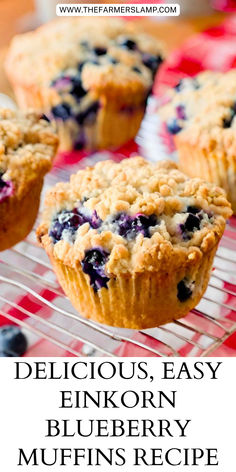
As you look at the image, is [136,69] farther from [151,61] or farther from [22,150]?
[22,150]

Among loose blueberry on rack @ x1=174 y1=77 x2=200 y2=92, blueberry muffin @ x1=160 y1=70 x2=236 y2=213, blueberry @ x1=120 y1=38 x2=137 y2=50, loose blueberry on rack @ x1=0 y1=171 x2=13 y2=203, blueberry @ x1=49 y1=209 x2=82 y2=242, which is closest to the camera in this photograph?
blueberry @ x1=49 y1=209 x2=82 y2=242

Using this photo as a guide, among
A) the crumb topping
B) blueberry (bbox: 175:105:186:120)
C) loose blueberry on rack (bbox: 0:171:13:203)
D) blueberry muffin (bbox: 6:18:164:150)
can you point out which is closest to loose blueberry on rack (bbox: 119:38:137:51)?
blueberry muffin (bbox: 6:18:164:150)

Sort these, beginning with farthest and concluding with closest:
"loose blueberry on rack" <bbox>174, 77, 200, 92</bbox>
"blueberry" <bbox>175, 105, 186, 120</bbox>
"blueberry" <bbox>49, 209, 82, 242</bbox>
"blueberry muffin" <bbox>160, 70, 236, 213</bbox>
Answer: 1. "loose blueberry on rack" <bbox>174, 77, 200, 92</bbox>
2. "blueberry" <bbox>175, 105, 186, 120</bbox>
3. "blueberry muffin" <bbox>160, 70, 236, 213</bbox>
4. "blueberry" <bbox>49, 209, 82, 242</bbox>

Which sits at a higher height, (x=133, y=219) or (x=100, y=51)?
(x=100, y=51)

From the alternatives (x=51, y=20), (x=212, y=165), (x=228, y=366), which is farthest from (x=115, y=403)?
(x=51, y=20)

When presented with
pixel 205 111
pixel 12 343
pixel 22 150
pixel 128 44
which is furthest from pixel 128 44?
pixel 12 343

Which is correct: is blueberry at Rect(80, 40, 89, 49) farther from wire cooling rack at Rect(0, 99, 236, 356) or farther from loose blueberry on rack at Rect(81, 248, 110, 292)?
loose blueberry on rack at Rect(81, 248, 110, 292)

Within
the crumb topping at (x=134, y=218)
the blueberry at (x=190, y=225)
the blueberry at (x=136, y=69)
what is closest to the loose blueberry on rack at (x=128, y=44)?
the blueberry at (x=136, y=69)

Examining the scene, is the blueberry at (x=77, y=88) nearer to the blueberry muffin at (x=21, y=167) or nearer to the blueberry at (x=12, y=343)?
the blueberry muffin at (x=21, y=167)
